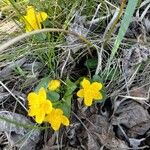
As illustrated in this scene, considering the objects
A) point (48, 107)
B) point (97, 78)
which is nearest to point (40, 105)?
point (48, 107)

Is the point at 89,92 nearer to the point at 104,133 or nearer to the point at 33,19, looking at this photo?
the point at 104,133

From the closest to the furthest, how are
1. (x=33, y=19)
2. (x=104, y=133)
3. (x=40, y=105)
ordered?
(x=40, y=105) → (x=104, y=133) → (x=33, y=19)

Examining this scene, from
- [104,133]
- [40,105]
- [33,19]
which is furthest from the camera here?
[33,19]

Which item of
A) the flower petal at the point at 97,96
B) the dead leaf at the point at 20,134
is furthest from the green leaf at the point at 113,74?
the dead leaf at the point at 20,134

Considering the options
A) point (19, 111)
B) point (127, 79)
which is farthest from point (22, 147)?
point (127, 79)

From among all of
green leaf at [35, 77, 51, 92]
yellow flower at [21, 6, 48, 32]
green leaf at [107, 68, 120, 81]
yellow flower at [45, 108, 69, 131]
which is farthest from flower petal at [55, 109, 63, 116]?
yellow flower at [21, 6, 48, 32]

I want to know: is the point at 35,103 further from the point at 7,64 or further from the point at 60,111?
the point at 7,64
